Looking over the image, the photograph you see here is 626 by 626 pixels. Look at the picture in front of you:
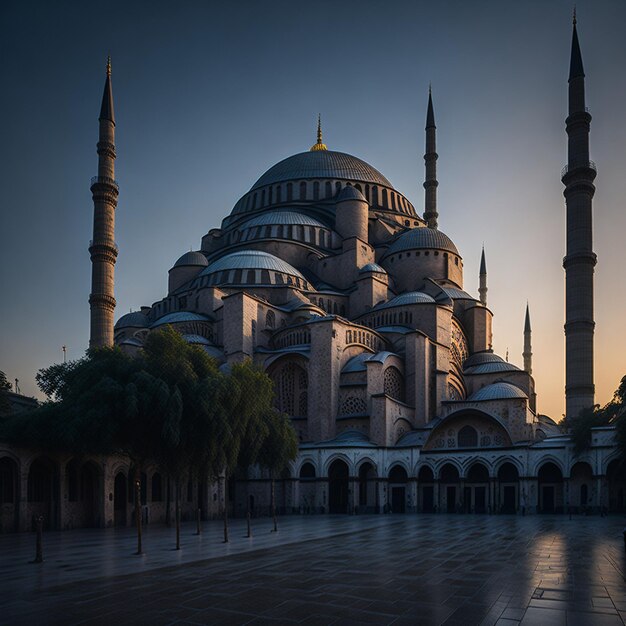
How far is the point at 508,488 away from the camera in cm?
3550

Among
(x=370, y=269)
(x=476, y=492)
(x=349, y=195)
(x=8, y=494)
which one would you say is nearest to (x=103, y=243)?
(x=8, y=494)

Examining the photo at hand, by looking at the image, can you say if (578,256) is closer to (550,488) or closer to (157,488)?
(550,488)

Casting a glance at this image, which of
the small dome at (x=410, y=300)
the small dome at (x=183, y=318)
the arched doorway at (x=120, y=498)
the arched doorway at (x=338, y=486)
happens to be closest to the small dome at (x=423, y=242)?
the small dome at (x=410, y=300)

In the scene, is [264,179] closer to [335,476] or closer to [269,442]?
[335,476]

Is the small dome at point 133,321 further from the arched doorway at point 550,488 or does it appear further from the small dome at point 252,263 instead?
the arched doorway at point 550,488

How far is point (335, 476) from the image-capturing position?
36719 mm

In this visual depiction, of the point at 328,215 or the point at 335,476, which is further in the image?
the point at 328,215

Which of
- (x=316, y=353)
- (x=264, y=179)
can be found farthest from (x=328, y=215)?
(x=316, y=353)

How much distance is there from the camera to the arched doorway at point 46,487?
24.8 metres

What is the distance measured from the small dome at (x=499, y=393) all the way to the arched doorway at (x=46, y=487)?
23.5m

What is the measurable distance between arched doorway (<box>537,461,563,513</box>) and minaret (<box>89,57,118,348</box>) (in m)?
25.9

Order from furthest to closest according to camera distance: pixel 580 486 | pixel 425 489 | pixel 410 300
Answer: pixel 410 300, pixel 425 489, pixel 580 486

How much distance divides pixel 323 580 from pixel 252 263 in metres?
35.2

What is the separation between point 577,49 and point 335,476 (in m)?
33.4
